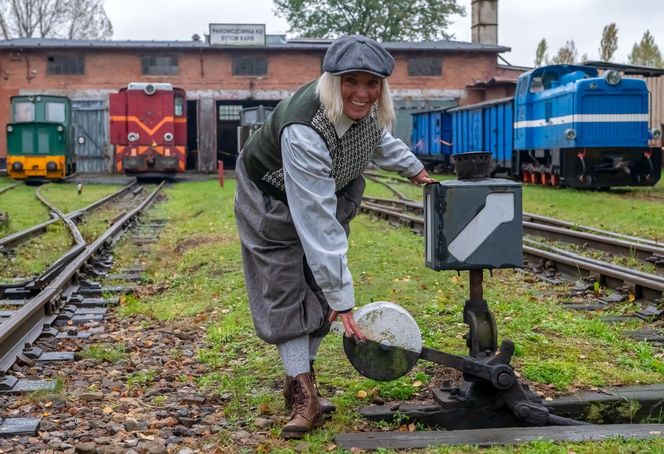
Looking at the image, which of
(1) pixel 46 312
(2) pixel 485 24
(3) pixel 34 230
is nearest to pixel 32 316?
(1) pixel 46 312

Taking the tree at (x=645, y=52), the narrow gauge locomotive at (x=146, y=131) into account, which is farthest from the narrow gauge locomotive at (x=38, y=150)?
the tree at (x=645, y=52)

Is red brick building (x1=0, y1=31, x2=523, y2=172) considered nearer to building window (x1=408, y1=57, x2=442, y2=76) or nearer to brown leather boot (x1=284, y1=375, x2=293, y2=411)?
building window (x1=408, y1=57, x2=442, y2=76)

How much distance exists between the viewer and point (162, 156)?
3184cm

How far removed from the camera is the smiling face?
3840 millimetres

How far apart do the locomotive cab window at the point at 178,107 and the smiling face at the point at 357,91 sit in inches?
1157

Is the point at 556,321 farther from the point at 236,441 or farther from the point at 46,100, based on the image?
the point at 46,100

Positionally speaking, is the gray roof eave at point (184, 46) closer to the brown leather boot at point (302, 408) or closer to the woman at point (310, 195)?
the woman at point (310, 195)

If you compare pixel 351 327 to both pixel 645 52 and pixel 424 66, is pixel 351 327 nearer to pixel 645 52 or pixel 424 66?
pixel 424 66

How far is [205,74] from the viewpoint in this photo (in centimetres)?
4131

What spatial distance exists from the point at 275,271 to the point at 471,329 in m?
0.98

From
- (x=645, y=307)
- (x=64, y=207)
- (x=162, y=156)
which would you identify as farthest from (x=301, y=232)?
(x=162, y=156)

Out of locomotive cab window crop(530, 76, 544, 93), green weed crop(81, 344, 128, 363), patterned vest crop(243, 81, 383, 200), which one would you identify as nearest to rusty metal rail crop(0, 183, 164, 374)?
green weed crop(81, 344, 128, 363)

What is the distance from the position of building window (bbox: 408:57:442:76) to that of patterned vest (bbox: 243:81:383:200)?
39.3 metres

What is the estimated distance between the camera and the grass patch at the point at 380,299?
4.60 m
